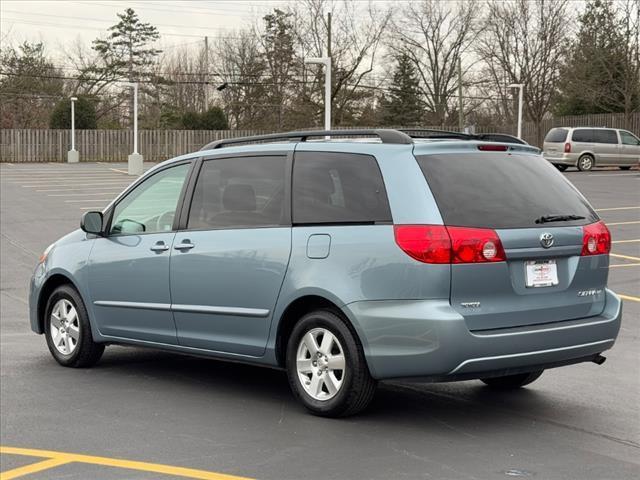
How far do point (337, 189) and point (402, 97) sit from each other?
64924 mm

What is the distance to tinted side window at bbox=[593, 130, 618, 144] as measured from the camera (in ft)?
137

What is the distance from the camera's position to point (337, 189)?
6543 mm

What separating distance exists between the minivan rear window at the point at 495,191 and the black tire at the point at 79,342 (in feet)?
11.3

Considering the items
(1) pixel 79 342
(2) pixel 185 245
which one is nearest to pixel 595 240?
(2) pixel 185 245

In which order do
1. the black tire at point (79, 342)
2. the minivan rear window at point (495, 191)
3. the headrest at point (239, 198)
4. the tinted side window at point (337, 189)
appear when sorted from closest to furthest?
the minivan rear window at point (495, 191) < the tinted side window at point (337, 189) < the headrest at point (239, 198) < the black tire at point (79, 342)

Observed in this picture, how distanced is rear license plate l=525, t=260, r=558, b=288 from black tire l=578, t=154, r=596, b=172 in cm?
3665

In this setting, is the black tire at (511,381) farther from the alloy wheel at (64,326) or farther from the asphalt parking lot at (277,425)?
the alloy wheel at (64,326)

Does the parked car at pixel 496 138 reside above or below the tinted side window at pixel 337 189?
above

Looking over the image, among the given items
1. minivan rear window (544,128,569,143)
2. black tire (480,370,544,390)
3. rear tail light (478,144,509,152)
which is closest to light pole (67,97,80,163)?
minivan rear window (544,128,569,143)

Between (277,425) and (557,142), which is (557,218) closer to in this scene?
(277,425)

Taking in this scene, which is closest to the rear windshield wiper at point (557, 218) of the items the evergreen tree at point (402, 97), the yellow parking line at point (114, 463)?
the yellow parking line at point (114, 463)

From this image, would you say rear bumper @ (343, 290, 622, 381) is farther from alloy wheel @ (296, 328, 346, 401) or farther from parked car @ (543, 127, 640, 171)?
parked car @ (543, 127, 640, 171)

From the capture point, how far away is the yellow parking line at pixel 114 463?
17.0ft

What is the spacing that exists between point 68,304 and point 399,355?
3624 mm
